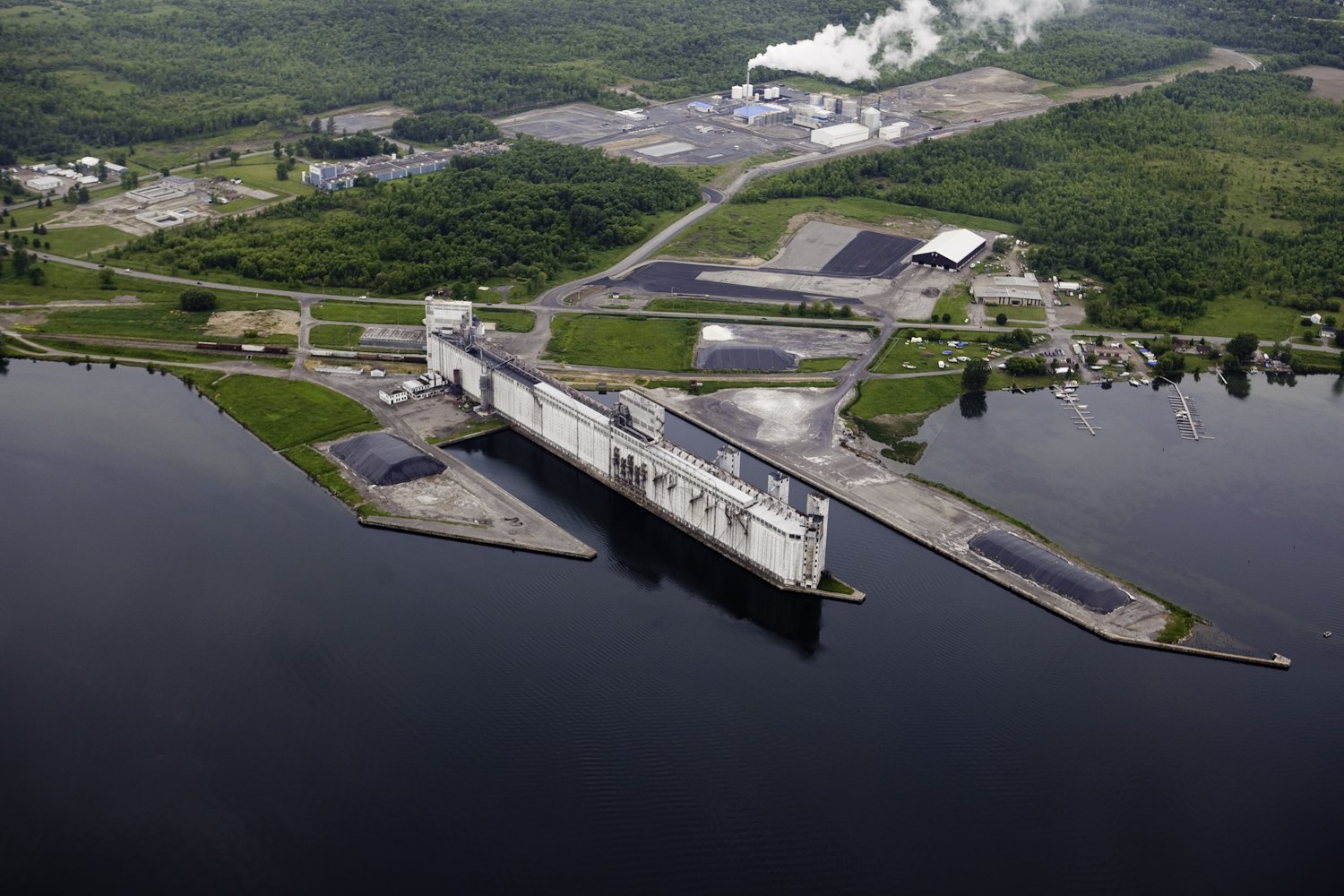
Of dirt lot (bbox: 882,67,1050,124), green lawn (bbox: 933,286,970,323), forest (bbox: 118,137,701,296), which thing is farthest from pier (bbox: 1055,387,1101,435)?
dirt lot (bbox: 882,67,1050,124)

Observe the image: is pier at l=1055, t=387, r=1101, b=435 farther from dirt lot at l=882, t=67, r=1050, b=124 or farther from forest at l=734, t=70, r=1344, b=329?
dirt lot at l=882, t=67, r=1050, b=124

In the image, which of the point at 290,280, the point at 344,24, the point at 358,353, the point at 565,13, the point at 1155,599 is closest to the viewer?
the point at 1155,599

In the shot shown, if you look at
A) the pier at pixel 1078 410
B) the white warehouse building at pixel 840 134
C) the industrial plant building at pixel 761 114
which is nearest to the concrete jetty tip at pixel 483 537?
the pier at pixel 1078 410

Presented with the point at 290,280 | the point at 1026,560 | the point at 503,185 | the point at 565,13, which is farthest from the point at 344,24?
the point at 1026,560

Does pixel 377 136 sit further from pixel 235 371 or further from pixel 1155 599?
pixel 1155 599

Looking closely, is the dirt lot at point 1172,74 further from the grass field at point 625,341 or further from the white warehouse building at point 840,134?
the grass field at point 625,341

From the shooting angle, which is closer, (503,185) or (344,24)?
(503,185)

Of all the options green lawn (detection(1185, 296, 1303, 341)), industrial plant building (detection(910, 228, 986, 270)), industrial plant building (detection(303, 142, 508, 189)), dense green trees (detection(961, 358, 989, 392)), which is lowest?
dense green trees (detection(961, 358, 989, 392))
